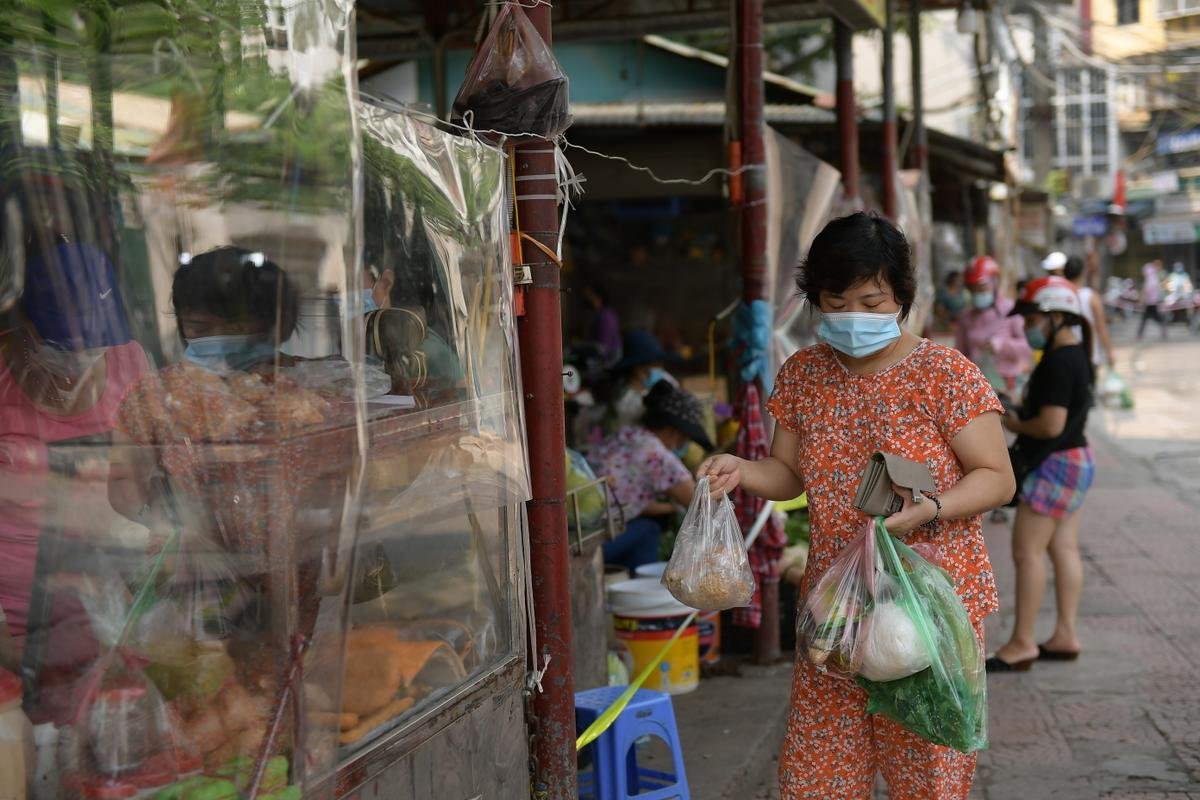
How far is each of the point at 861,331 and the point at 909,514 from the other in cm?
44

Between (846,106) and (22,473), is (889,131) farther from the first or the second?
(22,473)

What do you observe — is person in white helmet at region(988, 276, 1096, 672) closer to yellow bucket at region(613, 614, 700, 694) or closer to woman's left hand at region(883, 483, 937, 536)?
yellow bucket at region(613, 614, 700, 694)

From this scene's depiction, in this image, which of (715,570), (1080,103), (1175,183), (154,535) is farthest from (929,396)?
(1080,103)

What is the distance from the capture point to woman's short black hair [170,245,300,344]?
6.66 feet

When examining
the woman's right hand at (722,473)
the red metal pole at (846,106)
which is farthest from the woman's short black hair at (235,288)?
the red metal pole at (846,106)

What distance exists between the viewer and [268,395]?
6.90 ft

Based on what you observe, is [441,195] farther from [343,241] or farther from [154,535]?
[154,535]

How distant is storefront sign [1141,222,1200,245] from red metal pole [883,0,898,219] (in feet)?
103

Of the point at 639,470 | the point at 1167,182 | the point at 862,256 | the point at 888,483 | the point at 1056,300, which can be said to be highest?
the point at 1167,182

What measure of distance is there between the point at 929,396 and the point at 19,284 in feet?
6.31

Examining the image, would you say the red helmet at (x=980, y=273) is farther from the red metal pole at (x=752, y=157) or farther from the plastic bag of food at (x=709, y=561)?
the plastic bag of food at (x=709, y=561)

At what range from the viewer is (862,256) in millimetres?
2811

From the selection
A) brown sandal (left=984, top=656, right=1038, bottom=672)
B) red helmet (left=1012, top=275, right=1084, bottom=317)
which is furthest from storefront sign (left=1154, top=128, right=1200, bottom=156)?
brown sandal (left=984, top=656, right=1038, bottom=672)

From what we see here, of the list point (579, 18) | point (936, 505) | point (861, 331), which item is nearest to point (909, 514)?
point (936, 505)
